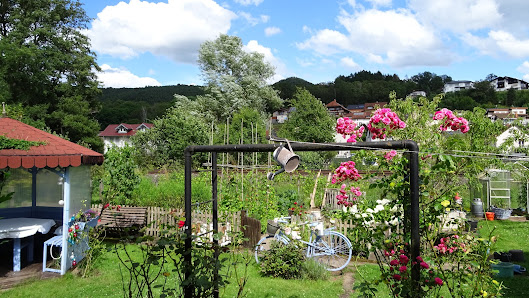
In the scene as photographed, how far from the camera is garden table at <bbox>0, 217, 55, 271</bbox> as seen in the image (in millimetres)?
6918

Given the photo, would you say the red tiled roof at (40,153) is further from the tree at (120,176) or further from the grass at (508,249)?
the grass at (508,249)

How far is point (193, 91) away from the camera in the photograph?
73.4 m

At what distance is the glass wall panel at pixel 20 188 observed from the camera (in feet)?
28.4

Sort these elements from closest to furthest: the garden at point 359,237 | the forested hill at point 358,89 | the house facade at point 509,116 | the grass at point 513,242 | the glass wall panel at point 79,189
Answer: the garden at point 359,237
the grass at point 513,242
the glass wall panel at point 79,189
the house facade at point 509,116
the forested hill at point 358,89

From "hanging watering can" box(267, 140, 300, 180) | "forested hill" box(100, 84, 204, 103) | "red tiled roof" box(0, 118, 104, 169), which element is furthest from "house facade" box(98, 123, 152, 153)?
"hanging watering can" box(267, 140, 300, 180)

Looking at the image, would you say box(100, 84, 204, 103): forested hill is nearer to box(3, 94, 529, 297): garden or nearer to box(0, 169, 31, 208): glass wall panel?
box(3, 94, 529, 297): garden

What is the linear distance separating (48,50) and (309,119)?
2126 centimetres

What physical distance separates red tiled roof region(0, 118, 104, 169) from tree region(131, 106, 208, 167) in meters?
15.1

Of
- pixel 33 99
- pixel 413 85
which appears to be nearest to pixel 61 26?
pixel 33 99

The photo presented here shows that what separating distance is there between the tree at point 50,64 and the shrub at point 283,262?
2358 centimetres

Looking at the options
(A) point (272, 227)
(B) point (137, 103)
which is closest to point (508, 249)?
(A) point (272, 227)

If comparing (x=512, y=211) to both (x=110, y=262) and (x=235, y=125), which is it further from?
(x=235, y=125)

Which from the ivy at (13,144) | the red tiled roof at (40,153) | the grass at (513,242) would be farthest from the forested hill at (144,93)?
the ivy at (13,144)

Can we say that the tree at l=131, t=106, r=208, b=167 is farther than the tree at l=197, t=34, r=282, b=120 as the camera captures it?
No
